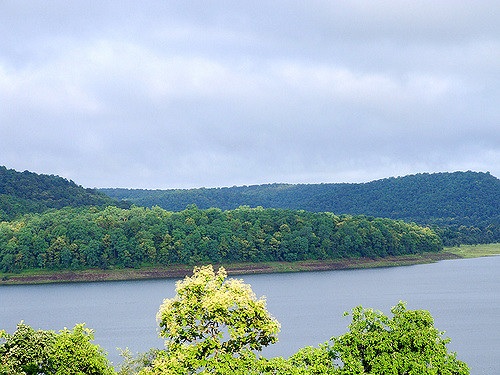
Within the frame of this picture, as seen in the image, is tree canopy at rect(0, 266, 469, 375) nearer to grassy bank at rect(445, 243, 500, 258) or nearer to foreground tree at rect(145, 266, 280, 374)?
foreground tree at rect(145, 266, 280, 374)

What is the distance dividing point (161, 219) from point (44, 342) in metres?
138

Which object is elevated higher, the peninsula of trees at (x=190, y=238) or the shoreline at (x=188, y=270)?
the peninsula of trees at (x=190, y=238)

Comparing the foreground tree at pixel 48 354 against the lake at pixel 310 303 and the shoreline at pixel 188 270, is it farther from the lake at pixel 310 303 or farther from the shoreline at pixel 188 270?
the shoreline at pixel 188 270

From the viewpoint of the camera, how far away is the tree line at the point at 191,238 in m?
148

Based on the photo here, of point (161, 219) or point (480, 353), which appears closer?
point (480, 353)

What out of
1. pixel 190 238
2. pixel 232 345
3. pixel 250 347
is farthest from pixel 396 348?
pixel 190 238

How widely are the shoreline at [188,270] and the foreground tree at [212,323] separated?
112913 mm

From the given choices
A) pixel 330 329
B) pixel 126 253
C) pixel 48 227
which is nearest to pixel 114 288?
pixel 126 253

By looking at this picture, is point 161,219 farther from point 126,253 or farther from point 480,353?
point 480,353

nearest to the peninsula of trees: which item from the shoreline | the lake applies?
the shoreline

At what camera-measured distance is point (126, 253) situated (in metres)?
150

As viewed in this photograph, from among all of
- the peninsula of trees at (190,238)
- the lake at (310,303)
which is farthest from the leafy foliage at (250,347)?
the peninsula of trees at (190,238)

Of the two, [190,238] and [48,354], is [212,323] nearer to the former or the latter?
[48,354]

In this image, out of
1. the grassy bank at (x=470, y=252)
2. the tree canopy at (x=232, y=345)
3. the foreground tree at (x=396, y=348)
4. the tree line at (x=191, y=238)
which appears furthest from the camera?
the grassy bank at (x=470, y=252)
